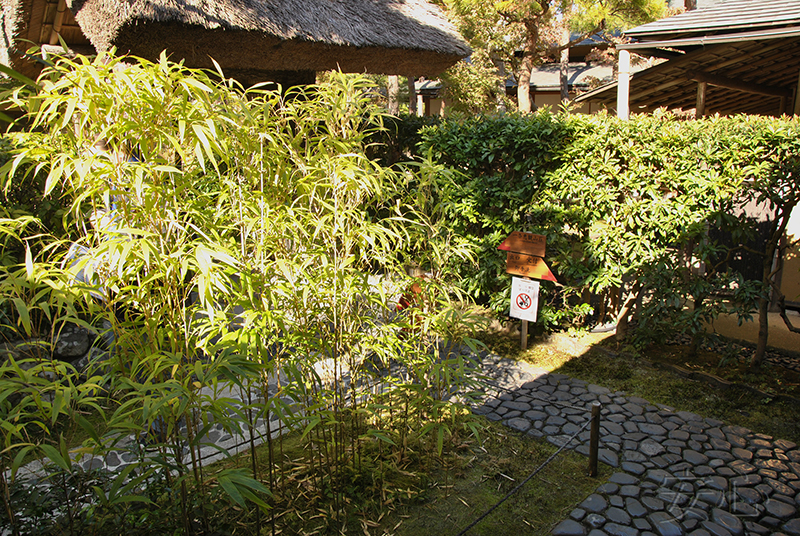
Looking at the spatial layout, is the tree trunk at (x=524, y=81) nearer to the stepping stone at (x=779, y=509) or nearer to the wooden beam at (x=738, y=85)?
the wooden beam at (x=738, y=85)

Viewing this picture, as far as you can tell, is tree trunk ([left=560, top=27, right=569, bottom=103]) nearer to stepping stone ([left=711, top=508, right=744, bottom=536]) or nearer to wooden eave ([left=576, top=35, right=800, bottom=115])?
wooden eave ([left=576, top=35, right=800, bottom=115])

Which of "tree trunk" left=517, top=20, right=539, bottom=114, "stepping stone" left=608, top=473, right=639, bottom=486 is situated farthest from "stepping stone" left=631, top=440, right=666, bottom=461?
"tree trunk" left=517, top=20, right=539, bottom=114

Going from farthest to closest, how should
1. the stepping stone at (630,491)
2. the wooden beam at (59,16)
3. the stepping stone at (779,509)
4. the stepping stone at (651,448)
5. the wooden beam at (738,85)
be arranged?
the wooden beam at (738,85) < the wooden beam at (59,16) < the stepping stone at (651,448) < the stepping stone at (630,491) < the stepping stone at (779,509)

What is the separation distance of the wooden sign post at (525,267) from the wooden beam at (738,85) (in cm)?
399

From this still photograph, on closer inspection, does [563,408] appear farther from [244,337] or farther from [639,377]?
[244,337]

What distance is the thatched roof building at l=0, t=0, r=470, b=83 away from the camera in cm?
500

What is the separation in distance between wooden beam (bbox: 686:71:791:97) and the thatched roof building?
3.24 meters

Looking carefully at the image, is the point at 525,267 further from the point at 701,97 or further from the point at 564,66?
the point at 564,66

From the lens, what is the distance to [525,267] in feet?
16.3

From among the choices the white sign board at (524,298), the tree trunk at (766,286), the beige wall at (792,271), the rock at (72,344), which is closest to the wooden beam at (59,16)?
the rock at (72,344)

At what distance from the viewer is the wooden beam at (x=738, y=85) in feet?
22.9

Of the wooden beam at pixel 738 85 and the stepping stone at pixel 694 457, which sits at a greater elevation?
the wooden beam at pixel 738 85

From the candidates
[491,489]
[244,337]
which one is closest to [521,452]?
[491,489]

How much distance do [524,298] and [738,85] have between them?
5576 mm
